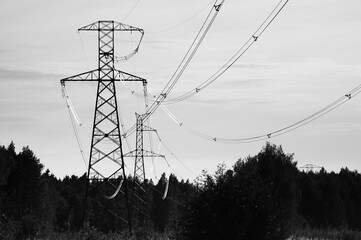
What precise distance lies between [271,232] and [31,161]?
78867 mm

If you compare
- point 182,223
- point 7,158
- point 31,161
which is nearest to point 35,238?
point 182,223

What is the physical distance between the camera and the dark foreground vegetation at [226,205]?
4862 cm

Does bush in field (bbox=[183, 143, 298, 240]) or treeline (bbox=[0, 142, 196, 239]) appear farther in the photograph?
treeline (bbox=[0, 142, 196, 239])

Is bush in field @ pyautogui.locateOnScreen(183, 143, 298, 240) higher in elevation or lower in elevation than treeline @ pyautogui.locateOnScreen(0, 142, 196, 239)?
lower

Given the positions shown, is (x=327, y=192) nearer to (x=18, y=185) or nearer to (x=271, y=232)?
(x=18, y=185)

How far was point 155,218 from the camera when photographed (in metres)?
174

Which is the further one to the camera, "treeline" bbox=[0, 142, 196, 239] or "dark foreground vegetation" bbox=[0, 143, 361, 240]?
"treeline" bbox=[0, 142, 196, 239]

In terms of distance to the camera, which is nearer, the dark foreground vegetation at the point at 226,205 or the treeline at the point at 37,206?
the dark foreground vegetation at the point at 226,205

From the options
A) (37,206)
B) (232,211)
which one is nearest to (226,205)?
(232,211)

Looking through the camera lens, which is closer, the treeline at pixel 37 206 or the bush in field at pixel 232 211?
the bush in field at pixel 232 211

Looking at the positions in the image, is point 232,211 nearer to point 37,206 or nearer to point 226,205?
point 226,205

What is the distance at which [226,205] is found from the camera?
159 ft

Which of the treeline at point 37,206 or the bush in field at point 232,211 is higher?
the treeline at point 37,206

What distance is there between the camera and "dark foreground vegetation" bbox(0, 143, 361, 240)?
4862 cm
